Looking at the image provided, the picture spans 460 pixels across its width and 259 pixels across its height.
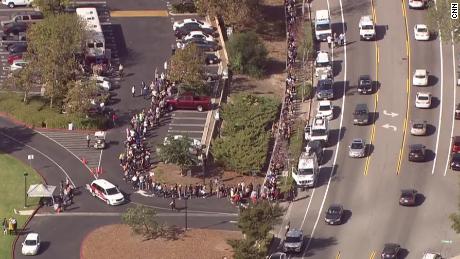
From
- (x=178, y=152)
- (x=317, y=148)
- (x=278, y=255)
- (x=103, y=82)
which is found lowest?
(x=278, y=255)

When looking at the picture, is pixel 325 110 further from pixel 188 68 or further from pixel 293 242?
pixel 293 242

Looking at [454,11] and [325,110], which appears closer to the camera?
[325,110]

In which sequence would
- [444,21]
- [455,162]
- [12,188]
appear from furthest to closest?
1. [444,21]
2. [12,188]
3. [455,162]

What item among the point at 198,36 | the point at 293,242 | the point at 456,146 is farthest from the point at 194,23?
the point at 293,242

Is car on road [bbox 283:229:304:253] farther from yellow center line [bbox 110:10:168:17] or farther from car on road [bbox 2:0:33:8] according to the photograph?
car on road [bbox 2:0:33:8]

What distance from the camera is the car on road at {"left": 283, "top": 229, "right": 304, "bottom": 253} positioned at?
416 feet

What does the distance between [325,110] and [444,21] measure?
16.2 meters

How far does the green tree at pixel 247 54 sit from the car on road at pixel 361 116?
45.6 ft

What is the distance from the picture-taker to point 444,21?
6053 inches

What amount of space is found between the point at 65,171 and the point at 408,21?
43.2m

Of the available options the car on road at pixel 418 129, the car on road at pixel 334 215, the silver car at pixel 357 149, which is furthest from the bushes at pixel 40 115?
the car on road at pixel 418 129

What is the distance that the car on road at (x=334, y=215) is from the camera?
430 feet

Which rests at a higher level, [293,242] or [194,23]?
[194,23]

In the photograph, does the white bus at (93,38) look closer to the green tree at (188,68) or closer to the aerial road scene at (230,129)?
the aerial road scene at (230,129)
